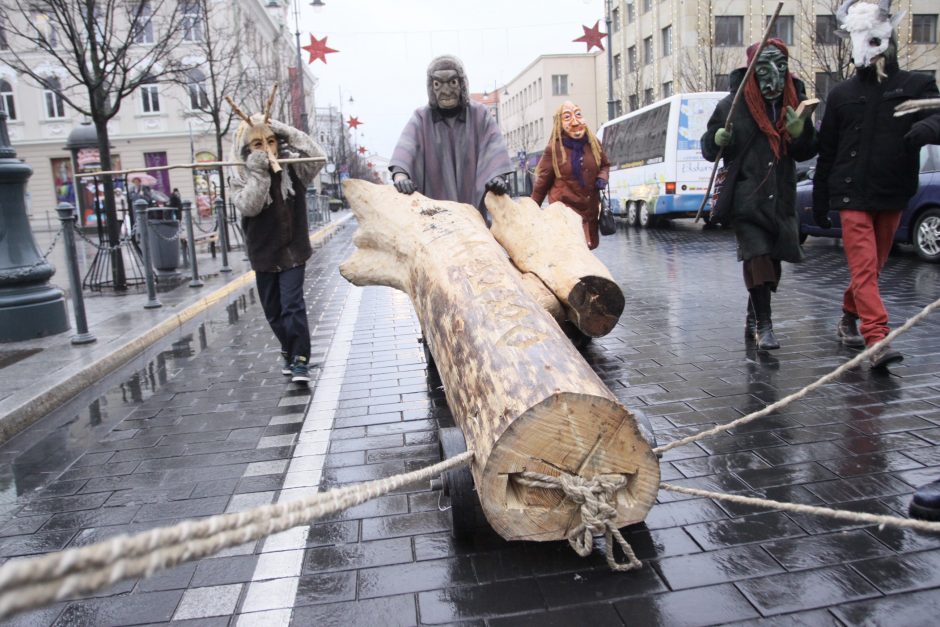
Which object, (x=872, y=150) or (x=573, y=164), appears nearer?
(x=872, y=150)

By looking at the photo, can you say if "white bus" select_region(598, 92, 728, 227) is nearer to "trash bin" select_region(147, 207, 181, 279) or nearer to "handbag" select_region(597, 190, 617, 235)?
"handbag" select_region(597, 190, 617, 235)

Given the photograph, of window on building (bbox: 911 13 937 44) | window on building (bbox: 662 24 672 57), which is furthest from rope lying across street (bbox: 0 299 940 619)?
window on building (bbox: 911 13 937 44)

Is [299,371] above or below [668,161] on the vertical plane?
below

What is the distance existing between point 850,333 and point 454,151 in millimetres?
3130

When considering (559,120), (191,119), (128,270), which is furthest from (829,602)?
(191,119)

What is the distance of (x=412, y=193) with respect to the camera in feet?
15.2

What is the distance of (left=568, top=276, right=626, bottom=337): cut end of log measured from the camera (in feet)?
15.3

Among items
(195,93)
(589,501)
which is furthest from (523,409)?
(195,93)

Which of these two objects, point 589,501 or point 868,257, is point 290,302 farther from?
point 868,257

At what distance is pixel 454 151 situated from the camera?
5.26 metres

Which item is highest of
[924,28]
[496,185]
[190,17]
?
[924,28]

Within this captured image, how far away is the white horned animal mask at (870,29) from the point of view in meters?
4.46

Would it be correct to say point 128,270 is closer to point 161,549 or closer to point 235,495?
point 235,495

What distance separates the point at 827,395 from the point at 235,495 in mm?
3216
